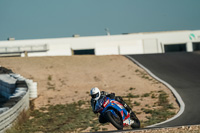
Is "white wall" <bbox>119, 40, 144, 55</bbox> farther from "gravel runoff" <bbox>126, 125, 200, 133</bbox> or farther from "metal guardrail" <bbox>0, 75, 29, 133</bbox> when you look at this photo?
"gravel runoff" <bbox>126, 125, 200, 133</bbox>

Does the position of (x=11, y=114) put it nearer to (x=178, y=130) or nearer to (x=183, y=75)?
(x=178, y=130)

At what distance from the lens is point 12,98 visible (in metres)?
17.0

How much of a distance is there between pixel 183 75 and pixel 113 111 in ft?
66.4

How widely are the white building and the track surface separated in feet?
90.4

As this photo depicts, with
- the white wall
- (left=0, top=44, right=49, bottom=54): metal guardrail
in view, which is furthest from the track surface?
(left=0, top=44, right=49, bottom=54): metal guardrail

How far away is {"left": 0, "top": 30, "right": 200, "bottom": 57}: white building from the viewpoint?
65.8m

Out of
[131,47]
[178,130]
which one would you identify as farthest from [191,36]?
[178,130]

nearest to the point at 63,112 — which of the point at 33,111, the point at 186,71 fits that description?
the point at 33,111

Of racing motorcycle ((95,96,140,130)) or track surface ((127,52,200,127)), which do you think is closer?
racing motorcycle ((95,96,140,130))

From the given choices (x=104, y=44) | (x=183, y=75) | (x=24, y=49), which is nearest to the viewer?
(x=183, y=75)

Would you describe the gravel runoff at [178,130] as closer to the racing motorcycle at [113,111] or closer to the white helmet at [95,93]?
the racing motorcycle at [113,111]

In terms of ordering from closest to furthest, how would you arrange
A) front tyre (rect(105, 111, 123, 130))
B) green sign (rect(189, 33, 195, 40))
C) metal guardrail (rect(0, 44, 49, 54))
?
front tyre (rect(105, 111, 123, 130)) → metal guardrail (rect(0, 44, 49, 54)) → green sign (rect(189, 33, 195, 40))

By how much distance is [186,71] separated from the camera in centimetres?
3134

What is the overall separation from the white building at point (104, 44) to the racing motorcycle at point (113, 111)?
55931 mm
